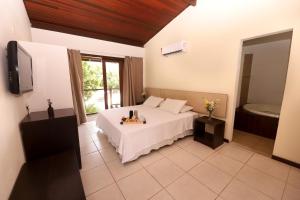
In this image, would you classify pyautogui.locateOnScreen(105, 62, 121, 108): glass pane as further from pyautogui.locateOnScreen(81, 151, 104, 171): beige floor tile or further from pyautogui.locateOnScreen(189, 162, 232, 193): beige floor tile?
pyautogui.locateOnScreen(189, 162, 232, 193): beige floor tile

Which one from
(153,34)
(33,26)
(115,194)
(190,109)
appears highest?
(153,34)

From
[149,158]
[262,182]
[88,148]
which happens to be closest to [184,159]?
[149,158]

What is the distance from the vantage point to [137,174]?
1828 mm

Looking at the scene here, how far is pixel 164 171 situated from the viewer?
188 centimetres

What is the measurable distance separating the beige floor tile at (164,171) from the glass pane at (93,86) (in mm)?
2979

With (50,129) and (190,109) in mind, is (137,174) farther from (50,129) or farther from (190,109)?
(190,109)

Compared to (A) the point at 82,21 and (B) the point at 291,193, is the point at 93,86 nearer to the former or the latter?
(A) the point at 82,21

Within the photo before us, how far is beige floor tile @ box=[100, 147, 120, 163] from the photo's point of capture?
2168 mm

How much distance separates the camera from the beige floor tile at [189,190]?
147 centimetres

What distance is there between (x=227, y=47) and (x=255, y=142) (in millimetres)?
2033

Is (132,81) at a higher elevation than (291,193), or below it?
higher

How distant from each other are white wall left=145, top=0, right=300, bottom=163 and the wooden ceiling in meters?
0.41

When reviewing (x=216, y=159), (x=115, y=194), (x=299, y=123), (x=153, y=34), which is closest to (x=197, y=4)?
(x=153, y=34)

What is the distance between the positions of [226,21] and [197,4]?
880 mm
